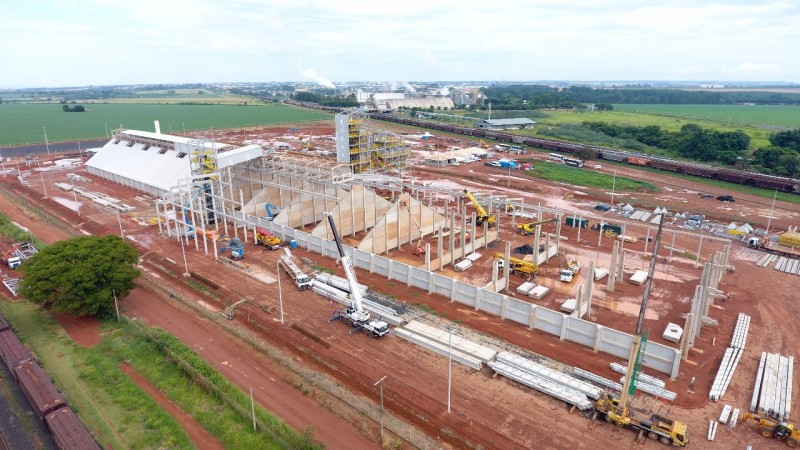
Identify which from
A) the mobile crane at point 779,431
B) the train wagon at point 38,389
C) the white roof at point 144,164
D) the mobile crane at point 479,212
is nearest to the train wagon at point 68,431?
the train wagon at point 38,389

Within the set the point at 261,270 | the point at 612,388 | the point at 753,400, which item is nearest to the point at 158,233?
the point at 261,270

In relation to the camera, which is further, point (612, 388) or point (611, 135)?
point (611, 135)

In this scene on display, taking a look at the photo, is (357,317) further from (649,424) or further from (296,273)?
(649,424)

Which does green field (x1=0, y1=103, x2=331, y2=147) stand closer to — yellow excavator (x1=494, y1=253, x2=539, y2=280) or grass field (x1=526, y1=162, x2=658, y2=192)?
grass field (x1=526, y1=162, x2=658, y2=192)

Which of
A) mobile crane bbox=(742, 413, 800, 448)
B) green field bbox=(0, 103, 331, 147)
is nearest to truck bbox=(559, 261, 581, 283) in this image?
mobile crane bbox=(742, 413, 800, 448)

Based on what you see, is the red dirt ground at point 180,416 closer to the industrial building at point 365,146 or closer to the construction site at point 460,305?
the construction site at point 460,305

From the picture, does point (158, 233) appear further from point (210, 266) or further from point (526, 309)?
point (526, 309)
